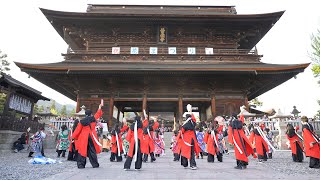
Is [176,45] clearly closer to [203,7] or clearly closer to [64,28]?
[203,7]

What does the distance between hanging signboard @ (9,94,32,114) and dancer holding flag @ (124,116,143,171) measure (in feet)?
45.0

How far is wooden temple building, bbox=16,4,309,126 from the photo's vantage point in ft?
52.4

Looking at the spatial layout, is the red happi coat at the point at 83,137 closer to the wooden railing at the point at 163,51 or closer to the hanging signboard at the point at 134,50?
the wooden railing at the point at 163,51

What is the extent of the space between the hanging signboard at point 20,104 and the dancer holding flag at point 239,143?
51.7ft

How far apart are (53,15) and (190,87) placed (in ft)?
39.4

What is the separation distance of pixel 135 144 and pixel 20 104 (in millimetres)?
15554

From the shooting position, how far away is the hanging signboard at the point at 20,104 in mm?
16672

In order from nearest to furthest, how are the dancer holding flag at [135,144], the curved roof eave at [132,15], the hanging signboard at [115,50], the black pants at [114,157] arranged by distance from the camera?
the dancer holding flag at [135,144], the black pants at [114,157], the curved roof eave at [132,15], the hanging signboard at [115,50]

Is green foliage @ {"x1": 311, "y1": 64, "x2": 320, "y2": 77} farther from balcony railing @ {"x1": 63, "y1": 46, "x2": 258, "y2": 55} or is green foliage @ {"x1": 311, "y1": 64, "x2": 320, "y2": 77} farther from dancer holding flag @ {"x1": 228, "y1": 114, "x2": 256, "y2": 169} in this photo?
dancer holding flag @ {"x1": 228, "y1": 114, "x2": 256, "y2": 169}

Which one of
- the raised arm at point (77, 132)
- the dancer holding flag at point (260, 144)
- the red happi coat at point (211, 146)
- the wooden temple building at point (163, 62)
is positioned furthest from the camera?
the wooden temple building at point (163, 62)

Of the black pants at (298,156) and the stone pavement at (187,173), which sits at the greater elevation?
the black pants at (298,156)

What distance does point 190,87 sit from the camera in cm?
1761

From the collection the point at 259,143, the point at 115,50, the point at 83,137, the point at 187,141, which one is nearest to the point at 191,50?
the point at 115,50

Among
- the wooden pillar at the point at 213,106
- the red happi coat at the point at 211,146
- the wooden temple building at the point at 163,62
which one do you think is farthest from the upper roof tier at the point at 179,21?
the red happi coat at the point at 211,146
